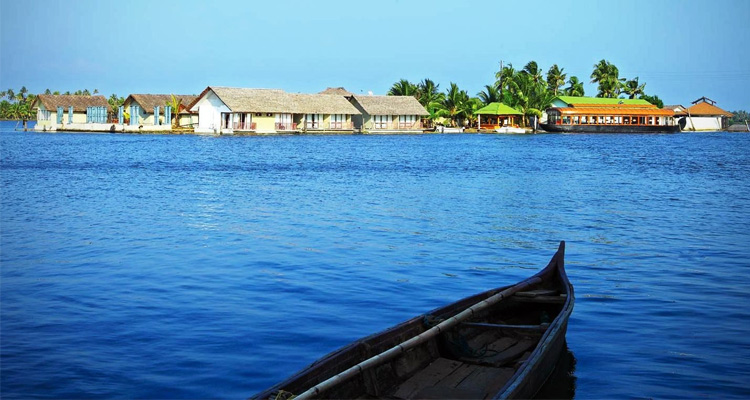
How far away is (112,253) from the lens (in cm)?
1425

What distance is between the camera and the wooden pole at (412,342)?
5.51 m

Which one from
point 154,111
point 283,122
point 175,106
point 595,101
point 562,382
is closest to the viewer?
point 562,382

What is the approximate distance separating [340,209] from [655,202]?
10035mm

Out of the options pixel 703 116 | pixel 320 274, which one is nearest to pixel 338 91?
pixel 703 116

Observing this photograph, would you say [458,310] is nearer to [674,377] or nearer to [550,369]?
[550,369]

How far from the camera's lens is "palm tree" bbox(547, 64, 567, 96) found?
3964 inches

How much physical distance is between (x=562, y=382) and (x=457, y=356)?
1.35m

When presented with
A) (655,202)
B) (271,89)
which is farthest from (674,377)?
(271,89)

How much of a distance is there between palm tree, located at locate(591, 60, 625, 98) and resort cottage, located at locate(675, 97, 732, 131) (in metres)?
14.2

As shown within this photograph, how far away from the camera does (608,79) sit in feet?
329

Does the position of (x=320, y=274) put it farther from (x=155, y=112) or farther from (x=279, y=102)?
(x=155, y=112)

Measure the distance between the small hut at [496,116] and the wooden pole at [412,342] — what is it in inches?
3143

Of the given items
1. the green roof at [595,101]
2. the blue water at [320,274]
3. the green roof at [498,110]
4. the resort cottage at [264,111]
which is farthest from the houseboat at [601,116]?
the blue water at [320,274]

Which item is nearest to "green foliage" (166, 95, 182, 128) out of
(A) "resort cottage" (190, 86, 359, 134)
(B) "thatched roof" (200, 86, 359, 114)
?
(A) "resort cottage" (190, 86, 359, 134)
